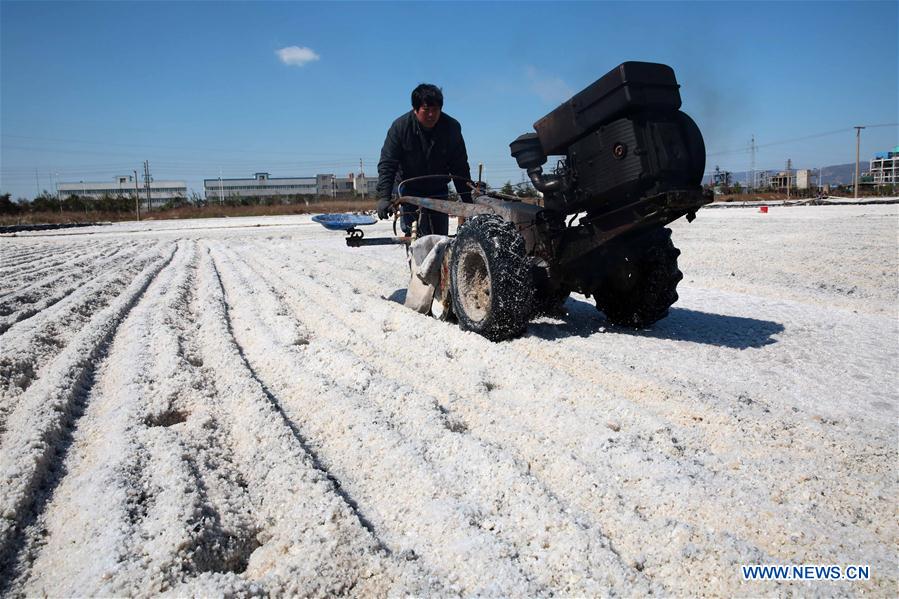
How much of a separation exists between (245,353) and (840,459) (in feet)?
10.5

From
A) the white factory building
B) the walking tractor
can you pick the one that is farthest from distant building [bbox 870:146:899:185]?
the walking tractor

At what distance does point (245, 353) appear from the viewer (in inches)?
150

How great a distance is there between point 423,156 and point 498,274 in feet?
8.50

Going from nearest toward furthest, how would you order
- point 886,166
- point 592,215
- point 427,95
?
point 592,215
point 427,95
point 886,166

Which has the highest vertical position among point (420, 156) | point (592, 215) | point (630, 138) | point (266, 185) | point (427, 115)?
point (266, 185)

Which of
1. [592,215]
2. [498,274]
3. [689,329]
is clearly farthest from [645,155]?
[689,329]

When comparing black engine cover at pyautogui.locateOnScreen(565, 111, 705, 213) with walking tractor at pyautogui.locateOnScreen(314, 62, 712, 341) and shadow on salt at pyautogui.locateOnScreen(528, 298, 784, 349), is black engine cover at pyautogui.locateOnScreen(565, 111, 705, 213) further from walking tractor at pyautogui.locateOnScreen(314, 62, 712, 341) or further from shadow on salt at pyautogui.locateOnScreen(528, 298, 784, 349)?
shadow on salt at pyautogui.locateOnScreen(528, 298, 784, 349)

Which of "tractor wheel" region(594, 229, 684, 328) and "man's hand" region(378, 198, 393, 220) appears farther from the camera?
"man's hand" region(378, 198, 393, 220)

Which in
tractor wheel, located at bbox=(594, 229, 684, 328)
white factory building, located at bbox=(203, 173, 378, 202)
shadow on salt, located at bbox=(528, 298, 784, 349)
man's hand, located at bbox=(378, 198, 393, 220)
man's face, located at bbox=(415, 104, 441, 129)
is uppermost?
white factory building, located at bbox=(203, 173, 378, 202)

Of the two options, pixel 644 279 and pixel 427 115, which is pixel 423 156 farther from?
pixel 644 279

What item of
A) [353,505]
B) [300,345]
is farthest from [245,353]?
[353,505]

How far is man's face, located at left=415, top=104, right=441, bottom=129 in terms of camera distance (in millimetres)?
5402

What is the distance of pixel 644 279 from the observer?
3973mm

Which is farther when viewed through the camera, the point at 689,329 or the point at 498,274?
the point at 689,329
